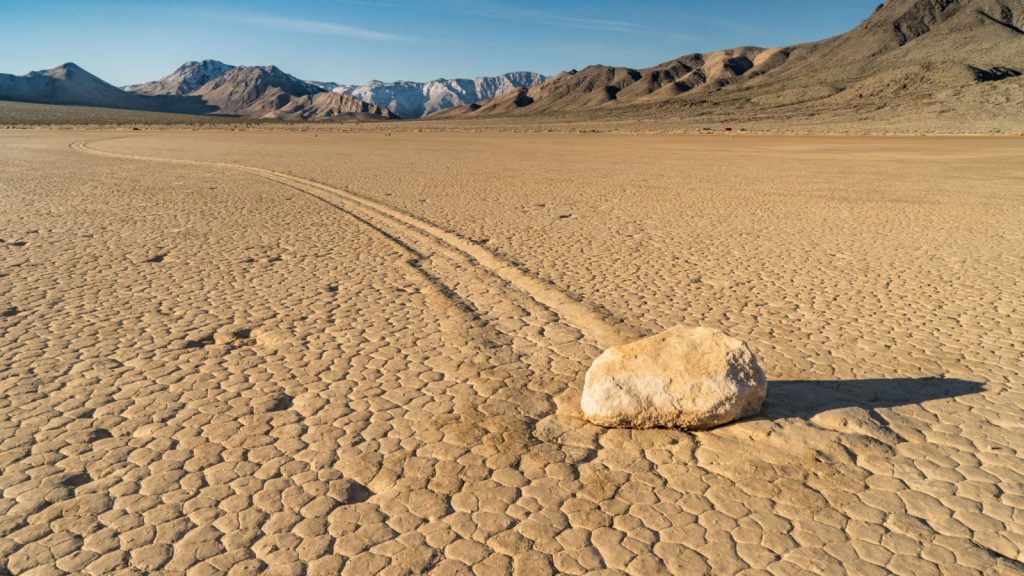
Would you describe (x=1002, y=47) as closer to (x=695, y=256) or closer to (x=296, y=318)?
(x=695, y=256)

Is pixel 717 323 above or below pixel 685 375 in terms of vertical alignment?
below

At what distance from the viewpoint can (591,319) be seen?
20.1 ft

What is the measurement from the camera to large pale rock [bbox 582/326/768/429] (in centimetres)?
391

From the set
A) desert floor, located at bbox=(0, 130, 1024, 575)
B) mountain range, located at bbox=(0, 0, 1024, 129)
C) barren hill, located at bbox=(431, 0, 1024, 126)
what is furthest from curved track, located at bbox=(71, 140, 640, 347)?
barren hill, located at bbox=(431, 0, 1024, 126)

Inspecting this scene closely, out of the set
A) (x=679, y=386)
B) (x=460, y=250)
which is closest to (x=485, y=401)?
(x=679, y=386)

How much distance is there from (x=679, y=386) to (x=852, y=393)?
1.39 m

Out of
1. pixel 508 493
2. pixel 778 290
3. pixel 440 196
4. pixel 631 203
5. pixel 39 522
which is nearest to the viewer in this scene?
pixel 39 522

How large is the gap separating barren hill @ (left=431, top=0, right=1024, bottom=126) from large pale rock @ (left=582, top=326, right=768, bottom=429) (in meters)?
51.4

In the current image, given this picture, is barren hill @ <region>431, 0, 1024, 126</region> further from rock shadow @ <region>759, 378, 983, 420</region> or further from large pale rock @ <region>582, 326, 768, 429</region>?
large pale rock @ <region>582, 326, 768, 429</region>

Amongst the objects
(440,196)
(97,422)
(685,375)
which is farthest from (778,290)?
(440,196)

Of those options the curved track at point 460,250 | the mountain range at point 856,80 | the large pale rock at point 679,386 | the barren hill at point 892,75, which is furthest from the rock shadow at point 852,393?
the barren hill at point 892,75

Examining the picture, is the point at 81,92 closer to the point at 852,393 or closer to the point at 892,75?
the point at 892,75

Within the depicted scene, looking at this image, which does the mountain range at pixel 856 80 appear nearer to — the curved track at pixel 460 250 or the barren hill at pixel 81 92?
the curved track at pixel 460 250

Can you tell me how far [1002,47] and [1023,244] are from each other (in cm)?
7642
